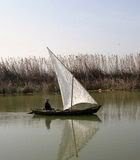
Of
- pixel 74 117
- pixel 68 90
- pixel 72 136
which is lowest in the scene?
pixel 72 136

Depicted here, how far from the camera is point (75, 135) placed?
49.5 ft

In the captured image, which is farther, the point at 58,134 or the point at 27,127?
the point at 27,127

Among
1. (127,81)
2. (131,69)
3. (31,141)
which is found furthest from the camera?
(131,69)

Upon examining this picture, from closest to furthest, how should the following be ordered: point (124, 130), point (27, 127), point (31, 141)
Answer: point (31, 141), point (124, 130), point (27, 127)

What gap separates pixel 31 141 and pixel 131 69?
2510cm

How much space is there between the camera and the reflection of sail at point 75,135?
39.9ft

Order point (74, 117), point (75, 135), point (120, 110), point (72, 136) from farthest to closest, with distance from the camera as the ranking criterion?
point (120, 110) < point (74, 117) < point (75, 135) < point (72, 136)

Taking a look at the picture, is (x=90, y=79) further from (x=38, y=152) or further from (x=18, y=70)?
(x=38, y=152)

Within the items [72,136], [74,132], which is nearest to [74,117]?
[74,132]

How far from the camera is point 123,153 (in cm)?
1141

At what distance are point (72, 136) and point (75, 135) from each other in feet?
0.69

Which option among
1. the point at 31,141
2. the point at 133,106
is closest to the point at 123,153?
the point at 31,141

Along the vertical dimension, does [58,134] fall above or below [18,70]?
below

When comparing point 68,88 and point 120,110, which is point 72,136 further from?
point 120,110
